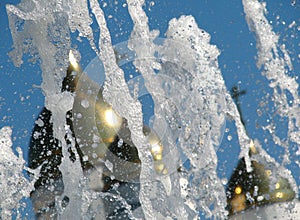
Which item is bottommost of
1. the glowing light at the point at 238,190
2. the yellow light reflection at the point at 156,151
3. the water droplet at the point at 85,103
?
the glowing light at the point at 238,190

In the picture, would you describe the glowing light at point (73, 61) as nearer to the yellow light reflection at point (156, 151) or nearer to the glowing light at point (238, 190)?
the yellow light reflection at point (156, 151)

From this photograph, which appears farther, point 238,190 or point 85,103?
point 85,103

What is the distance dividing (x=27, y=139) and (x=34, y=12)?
509 mm

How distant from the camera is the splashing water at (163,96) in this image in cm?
171

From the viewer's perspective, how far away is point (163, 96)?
1.90 m

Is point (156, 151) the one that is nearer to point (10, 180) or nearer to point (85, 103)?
point (85, 103)

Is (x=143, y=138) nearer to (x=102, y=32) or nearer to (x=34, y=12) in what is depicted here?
(x=102, y=32)

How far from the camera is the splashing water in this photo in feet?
5.60

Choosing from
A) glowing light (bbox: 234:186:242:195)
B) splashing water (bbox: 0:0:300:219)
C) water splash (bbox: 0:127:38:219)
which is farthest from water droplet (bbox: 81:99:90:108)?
glowing light (bbox: 234:186:242:195)

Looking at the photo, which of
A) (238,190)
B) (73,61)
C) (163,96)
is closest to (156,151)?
(163,96)

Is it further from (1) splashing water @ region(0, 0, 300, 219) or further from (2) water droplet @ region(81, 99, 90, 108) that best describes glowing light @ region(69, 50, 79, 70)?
(2) water droplet @ region(81, 99, 90, 108)

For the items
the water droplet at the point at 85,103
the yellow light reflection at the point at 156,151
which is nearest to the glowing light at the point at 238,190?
the yellow light reflection at the point at 156,151

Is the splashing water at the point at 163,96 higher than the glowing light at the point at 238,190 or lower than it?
higher

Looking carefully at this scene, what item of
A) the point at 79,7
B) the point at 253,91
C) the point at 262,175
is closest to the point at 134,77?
the point at 79,7
